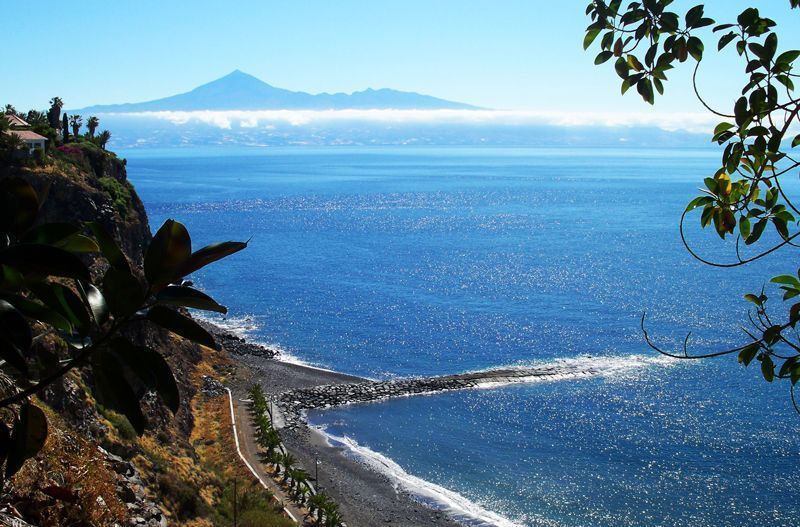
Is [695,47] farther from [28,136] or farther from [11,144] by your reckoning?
[28,136]

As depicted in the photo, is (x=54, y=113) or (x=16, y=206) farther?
(x=54, y=113)

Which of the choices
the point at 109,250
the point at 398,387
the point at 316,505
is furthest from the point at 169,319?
the point at 398,387

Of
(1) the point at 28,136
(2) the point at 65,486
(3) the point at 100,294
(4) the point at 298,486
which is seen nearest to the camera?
(3) the point at 100,294

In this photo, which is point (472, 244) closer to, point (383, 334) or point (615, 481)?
point (383, 334)

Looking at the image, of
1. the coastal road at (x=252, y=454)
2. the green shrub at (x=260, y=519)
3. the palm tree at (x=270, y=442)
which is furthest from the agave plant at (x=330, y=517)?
the palm tree at (x=270, y=442)

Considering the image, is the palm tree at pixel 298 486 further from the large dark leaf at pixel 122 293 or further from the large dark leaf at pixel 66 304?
the large dark leaf at pixel 122 293

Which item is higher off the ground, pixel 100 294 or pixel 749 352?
pixel 100 294

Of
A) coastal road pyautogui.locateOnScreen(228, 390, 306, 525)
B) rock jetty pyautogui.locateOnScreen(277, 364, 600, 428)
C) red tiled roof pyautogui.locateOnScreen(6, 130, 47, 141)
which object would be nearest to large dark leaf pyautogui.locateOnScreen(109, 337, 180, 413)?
coastal road pyautogui.locateOnScreen(228, 390, 306, 525)

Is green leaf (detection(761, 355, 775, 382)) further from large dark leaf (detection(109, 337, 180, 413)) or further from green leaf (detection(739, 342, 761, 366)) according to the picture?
large dark leaf (detection(109, 337, 180, 413))
